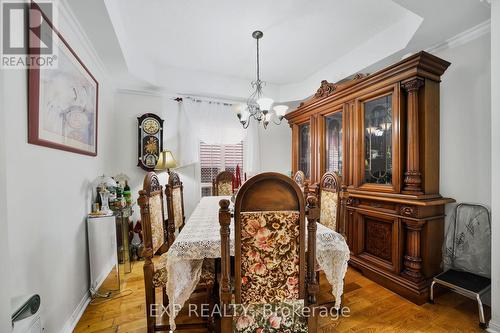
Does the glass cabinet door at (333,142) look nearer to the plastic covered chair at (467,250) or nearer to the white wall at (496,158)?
the plastic covered chair at (467,250)

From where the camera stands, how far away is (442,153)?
2.16 m

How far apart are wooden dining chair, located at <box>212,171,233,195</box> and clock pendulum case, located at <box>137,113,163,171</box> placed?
0.96m

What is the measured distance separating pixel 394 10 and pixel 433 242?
7.28ft

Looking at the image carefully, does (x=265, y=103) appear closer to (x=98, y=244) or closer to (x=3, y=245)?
(x=3, y=245)

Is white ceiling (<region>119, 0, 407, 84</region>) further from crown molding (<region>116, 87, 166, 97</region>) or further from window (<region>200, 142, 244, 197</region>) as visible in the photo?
window (<region>200, 142, 244, 197</region>)

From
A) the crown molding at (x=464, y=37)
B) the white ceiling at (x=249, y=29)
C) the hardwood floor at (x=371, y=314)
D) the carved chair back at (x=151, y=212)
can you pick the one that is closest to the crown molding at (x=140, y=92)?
the white ceiling at (x=249, y=29)

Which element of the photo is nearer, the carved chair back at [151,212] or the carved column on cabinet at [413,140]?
the carved chair back at [151,212]

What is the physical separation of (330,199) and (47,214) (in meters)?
2.14

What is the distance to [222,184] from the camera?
132 inches

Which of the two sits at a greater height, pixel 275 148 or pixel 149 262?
pixel 275 148

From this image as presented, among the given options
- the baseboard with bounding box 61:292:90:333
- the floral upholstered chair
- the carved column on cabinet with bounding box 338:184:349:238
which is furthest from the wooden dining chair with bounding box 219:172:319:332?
the baseboard with bounding box 61:292:90:333

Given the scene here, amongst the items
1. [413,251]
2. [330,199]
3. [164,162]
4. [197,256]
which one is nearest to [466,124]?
[413,251]

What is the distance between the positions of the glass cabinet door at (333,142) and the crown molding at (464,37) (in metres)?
1.10

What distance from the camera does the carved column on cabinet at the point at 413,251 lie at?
196cm
